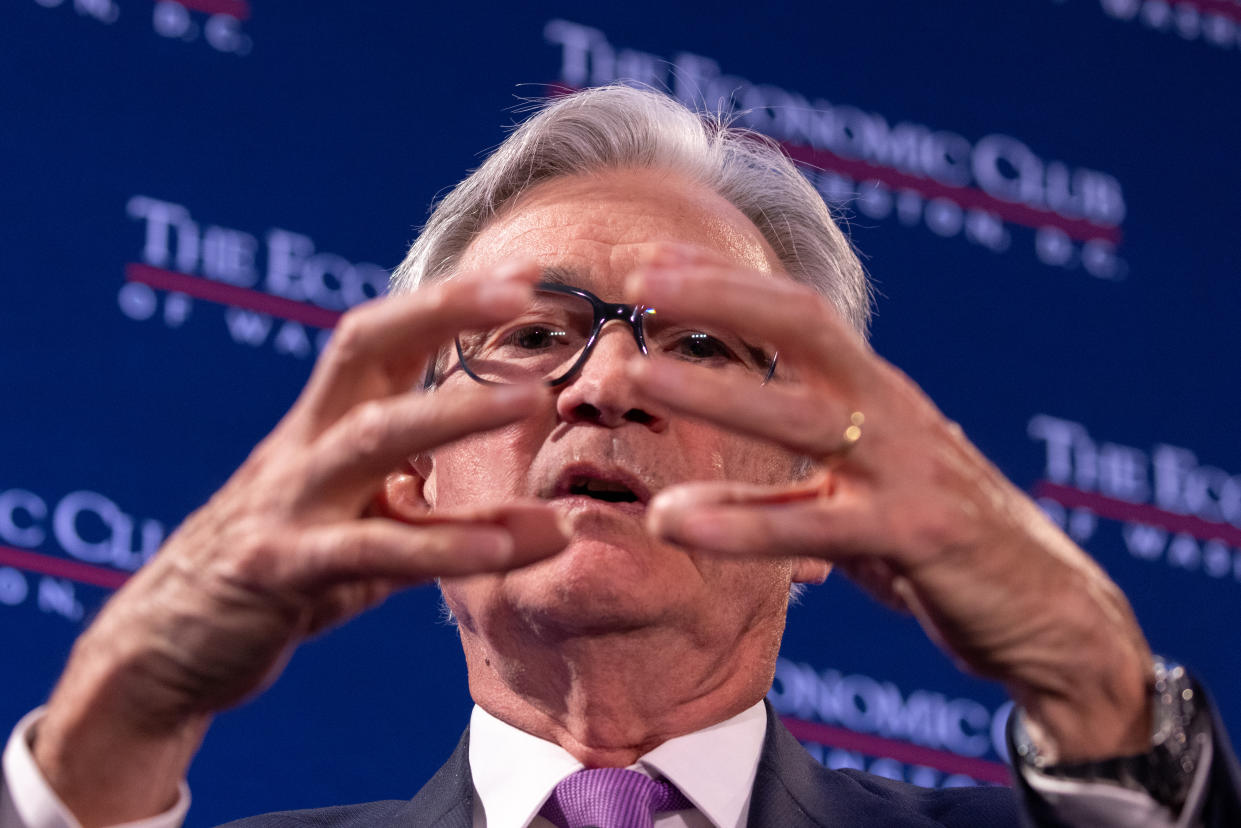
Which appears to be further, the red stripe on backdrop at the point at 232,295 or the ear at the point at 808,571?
the red stripe on backdrop at the point at 232,295

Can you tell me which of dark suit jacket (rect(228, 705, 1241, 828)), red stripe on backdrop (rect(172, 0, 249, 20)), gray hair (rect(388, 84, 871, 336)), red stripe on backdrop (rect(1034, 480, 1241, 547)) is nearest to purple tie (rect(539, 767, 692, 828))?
dark suit jacket (rect(228, 705, 1241, 828))

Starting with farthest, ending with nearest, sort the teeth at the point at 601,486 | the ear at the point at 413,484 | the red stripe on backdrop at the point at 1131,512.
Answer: the red stripe on backdrop at the point at 1131,512
the ear at the point at 413,484
the teeth at the point at 601,486

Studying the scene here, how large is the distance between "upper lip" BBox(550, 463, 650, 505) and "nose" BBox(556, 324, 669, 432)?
6cm

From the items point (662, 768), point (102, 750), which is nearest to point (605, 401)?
point (662, 768)

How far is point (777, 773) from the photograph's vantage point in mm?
1666

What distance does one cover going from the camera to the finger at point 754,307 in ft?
3.25

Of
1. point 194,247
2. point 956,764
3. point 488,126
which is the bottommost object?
point 956,764

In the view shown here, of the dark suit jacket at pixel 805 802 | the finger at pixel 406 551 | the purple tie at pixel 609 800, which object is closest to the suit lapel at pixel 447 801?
the dark suit jacket at pixel 805 802

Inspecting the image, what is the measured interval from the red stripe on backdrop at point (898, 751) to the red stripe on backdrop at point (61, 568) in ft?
3.78

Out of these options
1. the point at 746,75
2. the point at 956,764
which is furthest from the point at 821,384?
the point at 746,75

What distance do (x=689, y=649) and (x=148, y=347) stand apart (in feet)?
3.69

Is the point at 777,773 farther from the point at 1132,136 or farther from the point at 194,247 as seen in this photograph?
the point at 1132,136

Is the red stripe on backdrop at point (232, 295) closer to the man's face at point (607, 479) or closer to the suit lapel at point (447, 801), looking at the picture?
the man's face at point (607, 479)

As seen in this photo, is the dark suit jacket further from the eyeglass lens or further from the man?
the eyeglass lens
